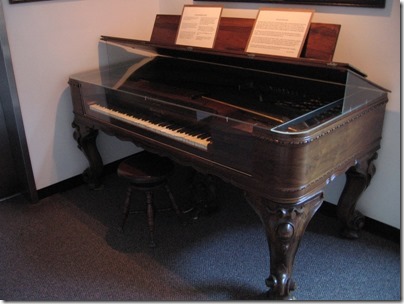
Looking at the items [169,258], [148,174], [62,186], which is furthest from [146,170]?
[62,186]

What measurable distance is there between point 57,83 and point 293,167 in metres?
1.79

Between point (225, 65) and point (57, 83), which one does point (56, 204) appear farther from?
point (225, 65)

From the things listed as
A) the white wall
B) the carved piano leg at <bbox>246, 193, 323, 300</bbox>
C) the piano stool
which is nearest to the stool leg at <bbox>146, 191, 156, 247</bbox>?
the piano stool

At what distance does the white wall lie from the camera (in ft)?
6.68

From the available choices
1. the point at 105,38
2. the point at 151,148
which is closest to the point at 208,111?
the point at 151,148

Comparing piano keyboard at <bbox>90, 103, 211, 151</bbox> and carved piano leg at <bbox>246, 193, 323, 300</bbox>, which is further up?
piano keyboard at <bbox>90, 103, 211, 151</bbox>

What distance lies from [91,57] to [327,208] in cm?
188

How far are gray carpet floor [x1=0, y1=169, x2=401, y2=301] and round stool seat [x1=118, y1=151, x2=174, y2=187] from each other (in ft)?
1.31

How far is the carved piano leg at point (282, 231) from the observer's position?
5.44 ft

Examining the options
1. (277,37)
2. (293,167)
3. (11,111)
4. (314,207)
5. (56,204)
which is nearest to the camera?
(293,167)

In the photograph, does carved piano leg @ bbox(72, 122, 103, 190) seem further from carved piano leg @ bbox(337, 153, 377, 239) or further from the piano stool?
carved piano leg @ bbox(337, 153, 377, 239)

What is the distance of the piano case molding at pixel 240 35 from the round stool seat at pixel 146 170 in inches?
27.2

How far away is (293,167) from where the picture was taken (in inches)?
62.1

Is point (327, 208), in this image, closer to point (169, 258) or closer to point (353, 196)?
point (353, 196)
